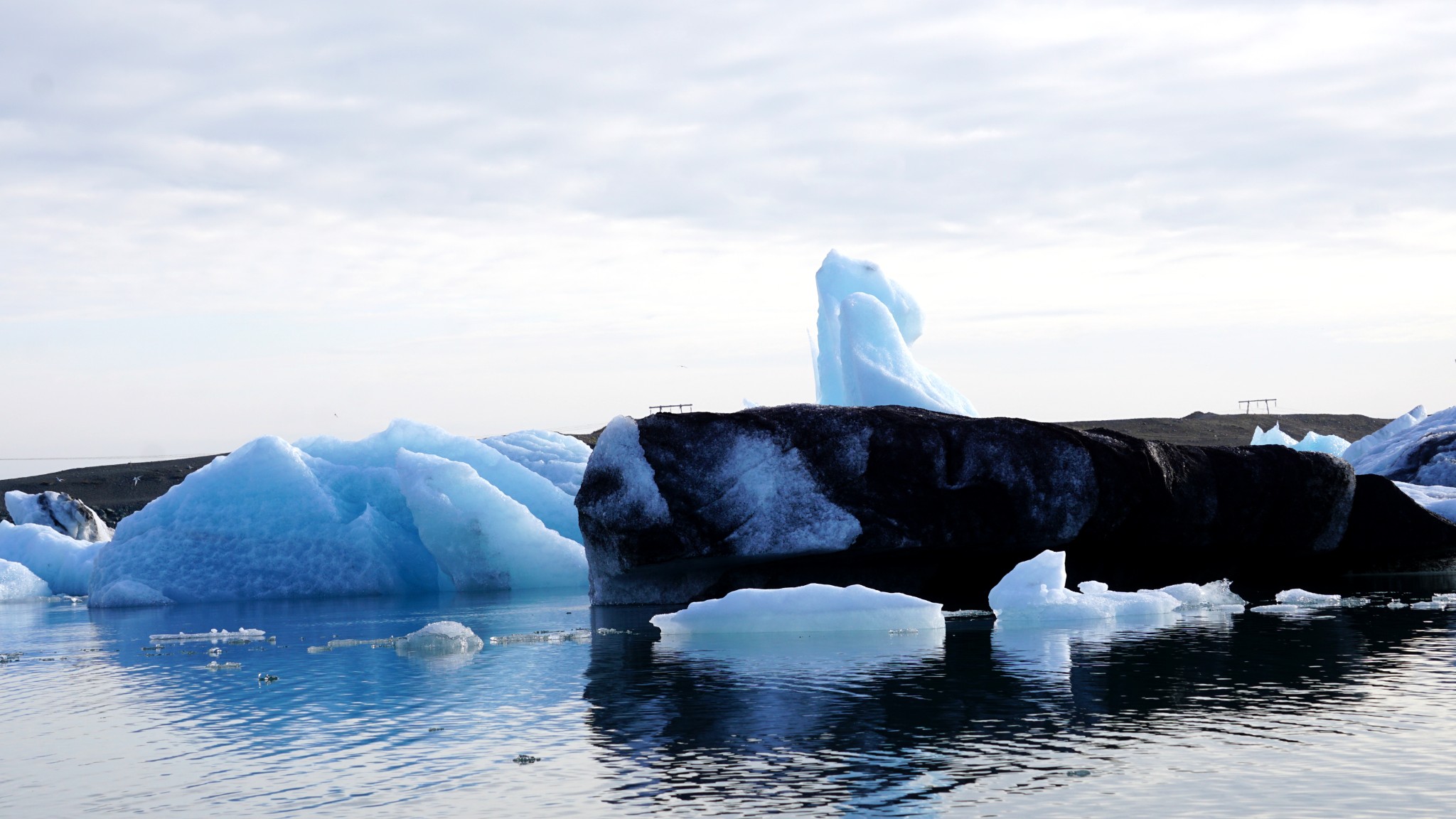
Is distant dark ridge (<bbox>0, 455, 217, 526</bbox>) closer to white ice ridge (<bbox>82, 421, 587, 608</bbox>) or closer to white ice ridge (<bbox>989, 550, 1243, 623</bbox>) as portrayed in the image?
white ice ridge (<bbox>82, 421, 587, 608</bbox>)

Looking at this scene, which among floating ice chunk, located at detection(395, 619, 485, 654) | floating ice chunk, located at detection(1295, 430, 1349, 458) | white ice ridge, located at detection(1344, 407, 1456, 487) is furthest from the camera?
floating ice chunk, located at detection(1295, 430, 1349, 458)

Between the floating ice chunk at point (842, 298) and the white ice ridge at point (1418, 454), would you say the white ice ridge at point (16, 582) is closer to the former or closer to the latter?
the floating ice chunk at point (842, 298)

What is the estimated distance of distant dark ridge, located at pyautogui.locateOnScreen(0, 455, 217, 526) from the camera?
6788 centimetres

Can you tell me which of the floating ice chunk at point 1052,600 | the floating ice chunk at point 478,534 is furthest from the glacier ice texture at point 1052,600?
the floating ice chunk at point 478,534

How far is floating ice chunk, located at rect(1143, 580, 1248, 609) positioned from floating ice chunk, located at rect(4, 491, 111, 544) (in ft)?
125

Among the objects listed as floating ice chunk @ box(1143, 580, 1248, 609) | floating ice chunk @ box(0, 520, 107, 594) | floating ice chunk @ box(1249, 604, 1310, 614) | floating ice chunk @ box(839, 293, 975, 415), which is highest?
floating ice chunk @ box(839, 293, 975, 415)

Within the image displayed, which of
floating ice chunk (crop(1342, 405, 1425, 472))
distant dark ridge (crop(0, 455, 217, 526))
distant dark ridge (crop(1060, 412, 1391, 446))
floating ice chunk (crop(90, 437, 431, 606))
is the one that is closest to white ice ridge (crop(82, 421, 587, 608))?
floating ice chunk (crop(90, 437, 431, 606))

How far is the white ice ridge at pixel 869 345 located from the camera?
30.3 meters

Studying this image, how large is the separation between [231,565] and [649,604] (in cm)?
1157

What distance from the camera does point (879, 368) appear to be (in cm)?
3042

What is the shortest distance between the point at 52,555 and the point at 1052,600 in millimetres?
31535

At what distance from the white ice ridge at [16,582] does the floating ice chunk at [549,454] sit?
12398mm

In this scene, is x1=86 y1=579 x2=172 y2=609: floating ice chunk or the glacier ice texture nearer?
the glacier ice texture

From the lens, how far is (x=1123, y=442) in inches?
904
